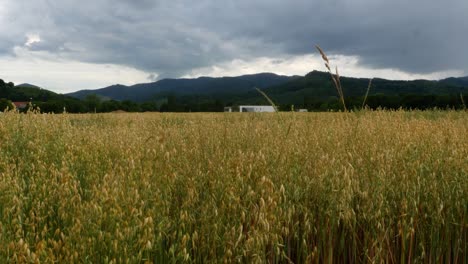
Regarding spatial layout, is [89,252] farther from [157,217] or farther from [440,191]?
[440,191]

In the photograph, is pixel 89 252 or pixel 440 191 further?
pixel 440 191

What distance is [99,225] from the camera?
1903 mm

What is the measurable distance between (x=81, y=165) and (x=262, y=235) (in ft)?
7.78

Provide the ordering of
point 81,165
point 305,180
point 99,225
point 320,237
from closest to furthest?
1. point 99,225
2. point 320,237
3. point 305,180
4. point 81,165

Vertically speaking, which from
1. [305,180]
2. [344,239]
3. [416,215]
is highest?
[305,180]

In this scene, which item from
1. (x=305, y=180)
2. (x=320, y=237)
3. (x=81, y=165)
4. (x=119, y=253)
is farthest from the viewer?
(x=81, y=165)

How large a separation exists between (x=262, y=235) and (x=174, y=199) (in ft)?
4.01

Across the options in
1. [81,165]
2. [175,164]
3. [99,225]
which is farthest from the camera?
[81,165]

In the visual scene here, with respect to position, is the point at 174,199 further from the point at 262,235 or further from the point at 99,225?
the point at 262,235

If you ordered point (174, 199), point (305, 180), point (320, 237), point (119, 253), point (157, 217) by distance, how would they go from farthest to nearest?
point (174, 199), point (305, 180), point (320, 237), point (157, 217), point (119, 253)

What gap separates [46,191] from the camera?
8.76ft

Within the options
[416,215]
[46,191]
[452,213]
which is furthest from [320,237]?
[46,191]

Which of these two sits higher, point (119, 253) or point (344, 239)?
point (119, 253)

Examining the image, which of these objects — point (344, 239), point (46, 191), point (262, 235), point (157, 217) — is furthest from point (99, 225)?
point (344, 239)
